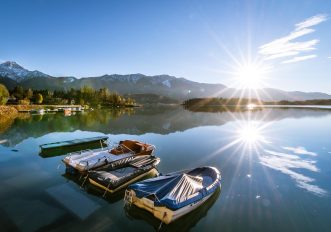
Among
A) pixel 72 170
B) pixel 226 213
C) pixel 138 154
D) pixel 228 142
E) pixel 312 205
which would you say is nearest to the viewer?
pixel 226 213

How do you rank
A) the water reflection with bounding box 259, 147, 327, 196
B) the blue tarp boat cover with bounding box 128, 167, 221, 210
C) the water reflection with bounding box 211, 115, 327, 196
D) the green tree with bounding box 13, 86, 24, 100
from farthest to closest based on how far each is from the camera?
the green tree with bounding box 13, 86, 24, 100 < the water reflection with bounding box 211, 115, 327, 196 < the water reflection with bounding box 259, 147, 327, 196 < the blue tarp boat cover with bounding box 128, 167, 221, 210

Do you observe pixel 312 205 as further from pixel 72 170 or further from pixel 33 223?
pixel 72 170

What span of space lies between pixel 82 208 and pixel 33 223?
3.48 metres

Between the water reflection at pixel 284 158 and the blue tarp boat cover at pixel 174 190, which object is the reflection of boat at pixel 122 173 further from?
the water reflection at pixel 284 158

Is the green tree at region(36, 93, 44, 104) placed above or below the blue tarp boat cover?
below

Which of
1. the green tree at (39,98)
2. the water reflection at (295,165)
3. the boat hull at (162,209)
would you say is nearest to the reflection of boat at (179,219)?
the boat hull at (162,209)

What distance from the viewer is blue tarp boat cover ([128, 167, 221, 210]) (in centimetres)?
1622

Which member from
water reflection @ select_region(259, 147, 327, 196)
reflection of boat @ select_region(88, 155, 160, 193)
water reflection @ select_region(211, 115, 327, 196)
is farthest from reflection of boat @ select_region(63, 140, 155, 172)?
water reflection @ select_region(259, 147, 327, 196)

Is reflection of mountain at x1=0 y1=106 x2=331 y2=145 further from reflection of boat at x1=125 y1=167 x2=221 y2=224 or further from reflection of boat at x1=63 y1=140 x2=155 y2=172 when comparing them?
reflection of boat at x1=125 y1=167 x2=221 y2=224

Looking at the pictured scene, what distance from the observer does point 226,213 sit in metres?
18.3

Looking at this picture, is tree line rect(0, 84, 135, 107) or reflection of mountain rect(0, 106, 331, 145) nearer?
reflection of mountain rect(0, 106, 331, 145)

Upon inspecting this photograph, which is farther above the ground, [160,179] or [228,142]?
[160,179]

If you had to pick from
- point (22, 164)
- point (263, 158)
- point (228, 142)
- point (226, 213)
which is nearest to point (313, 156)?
point (263, 158)

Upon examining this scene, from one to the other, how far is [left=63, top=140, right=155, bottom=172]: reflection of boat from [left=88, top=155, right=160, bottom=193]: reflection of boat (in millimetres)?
845
